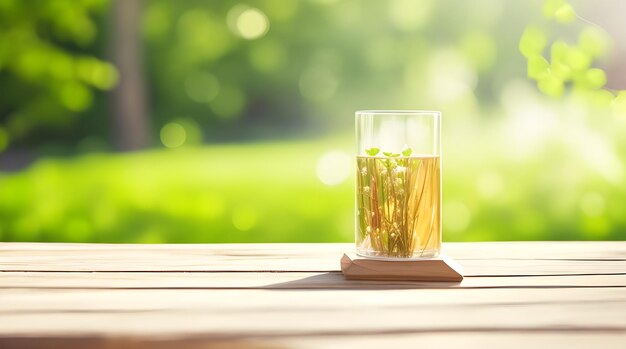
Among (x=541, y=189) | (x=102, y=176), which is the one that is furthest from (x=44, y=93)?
(x=541, y=189)

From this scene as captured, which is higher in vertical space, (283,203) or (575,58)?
(575,58)

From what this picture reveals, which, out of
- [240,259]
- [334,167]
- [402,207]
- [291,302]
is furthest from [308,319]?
[334,167]

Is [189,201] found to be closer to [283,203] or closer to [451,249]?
[283,203]

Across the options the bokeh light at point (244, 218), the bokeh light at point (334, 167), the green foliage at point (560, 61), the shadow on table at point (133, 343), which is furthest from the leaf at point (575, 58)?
the bokeh light at point (244, 218)

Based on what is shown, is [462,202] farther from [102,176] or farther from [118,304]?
[118,304]

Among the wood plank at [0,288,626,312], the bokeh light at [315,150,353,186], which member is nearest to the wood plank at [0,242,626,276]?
the wood plank at [0,288,626,312]

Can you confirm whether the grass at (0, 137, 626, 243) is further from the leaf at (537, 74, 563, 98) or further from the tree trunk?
the leaf at (537, 74, 563, 98)
